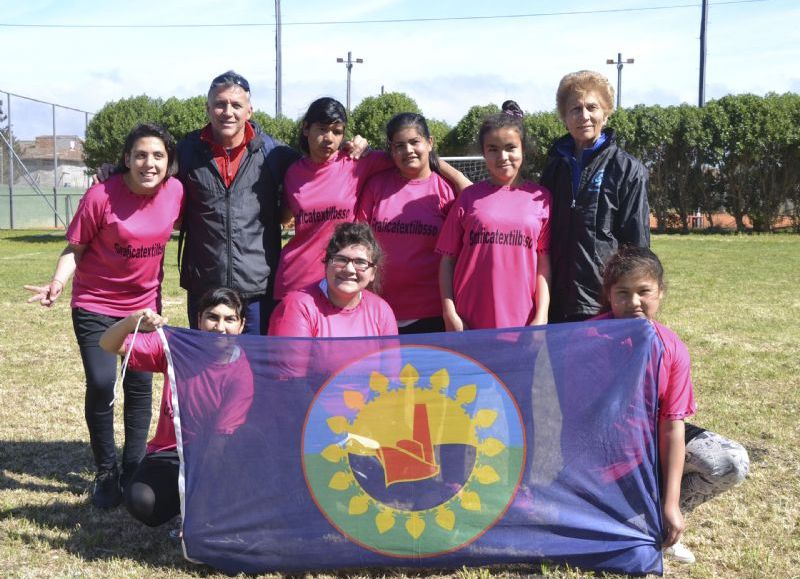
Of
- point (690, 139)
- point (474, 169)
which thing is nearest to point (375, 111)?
point (690, 139)

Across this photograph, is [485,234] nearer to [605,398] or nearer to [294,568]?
[605,398]

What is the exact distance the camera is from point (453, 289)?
13.1 feet

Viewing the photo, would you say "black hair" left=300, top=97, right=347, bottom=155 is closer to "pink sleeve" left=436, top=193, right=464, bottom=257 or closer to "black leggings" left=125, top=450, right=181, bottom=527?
"pink sleeve" left=436, top=193, right=464, bottom=257

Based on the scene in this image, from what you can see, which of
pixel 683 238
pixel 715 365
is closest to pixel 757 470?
pixel 715 365

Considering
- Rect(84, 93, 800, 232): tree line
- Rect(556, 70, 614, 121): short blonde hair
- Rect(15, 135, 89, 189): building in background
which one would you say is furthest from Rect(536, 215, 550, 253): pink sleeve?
Rect(15, 135, 89, 189): building in background

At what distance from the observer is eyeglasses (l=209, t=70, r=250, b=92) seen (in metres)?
4.15

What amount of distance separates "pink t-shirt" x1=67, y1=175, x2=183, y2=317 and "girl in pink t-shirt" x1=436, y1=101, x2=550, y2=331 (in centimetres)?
142

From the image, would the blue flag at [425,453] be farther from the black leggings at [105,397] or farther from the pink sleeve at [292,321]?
the black leggings at [105,397]

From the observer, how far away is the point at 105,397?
4.34 meters

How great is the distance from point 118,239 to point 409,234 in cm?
145

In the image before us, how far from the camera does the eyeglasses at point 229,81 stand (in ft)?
13.6

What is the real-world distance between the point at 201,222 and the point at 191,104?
78.4 ft

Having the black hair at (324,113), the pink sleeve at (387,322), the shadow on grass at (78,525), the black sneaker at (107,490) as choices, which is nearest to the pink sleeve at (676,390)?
the shadow on grass at (78,525)

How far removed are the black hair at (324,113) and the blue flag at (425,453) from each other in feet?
4.16
